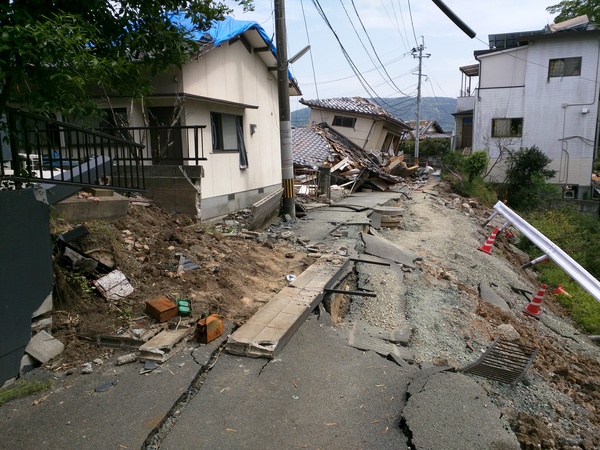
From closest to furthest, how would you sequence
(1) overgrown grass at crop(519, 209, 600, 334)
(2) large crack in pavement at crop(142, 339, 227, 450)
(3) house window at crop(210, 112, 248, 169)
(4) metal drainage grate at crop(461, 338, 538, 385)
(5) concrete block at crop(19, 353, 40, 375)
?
1. (2) large crack in pavement at crop(142, 339, 227, 450)
2. (5) concrete block at crop(19, 353, 40, 375)
3. (4) metal drainage grate at crop(461, 338, 538, 385)
4. (3) house window at crop(210, 112, 248, 169)
5. (1) overgrown grass at crop(519, 209, 600, 334)

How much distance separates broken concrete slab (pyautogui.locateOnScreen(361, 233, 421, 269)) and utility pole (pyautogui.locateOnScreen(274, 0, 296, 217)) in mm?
2863

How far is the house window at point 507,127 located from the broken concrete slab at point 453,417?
25203mm

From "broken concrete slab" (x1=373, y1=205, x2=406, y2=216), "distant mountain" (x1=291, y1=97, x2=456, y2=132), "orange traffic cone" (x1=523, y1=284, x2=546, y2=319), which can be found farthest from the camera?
"distant mountain" (x1=291, y1=97, x2=456, y2=132)

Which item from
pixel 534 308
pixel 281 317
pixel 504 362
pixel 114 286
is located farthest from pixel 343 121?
pixel 114 286

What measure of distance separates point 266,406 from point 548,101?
27.0m

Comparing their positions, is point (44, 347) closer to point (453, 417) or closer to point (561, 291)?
point (453, 417)

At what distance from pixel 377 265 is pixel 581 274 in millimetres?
4412

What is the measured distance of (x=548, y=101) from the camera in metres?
24.8

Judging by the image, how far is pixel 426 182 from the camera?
26.6m

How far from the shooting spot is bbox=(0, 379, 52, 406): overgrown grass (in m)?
3.64

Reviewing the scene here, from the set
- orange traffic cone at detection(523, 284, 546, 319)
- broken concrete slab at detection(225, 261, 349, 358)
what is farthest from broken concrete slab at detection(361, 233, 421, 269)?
orange traffic cone at detection(523, 284, 546, 319)

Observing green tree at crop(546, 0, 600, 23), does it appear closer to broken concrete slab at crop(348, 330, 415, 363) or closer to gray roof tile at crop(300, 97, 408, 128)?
gray roof tile at crop(300, 97, 408, 128)

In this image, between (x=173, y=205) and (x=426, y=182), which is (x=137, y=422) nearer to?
(x=173, y=205)

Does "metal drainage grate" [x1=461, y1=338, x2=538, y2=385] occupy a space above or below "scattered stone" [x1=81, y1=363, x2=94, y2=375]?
below
